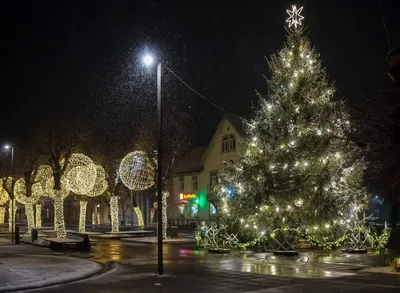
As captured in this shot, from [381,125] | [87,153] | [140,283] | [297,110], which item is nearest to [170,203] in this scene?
[87,153]

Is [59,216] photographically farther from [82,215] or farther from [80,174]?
[82,215]

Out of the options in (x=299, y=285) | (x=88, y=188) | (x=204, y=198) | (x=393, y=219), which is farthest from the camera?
(x=204, y=198)

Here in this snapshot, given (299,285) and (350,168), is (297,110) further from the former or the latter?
(299,285)

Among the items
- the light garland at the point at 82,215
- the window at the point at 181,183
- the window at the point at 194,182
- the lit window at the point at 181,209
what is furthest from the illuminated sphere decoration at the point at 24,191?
the lit window at the point at 181,209

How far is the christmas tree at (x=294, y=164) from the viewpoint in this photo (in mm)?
26266

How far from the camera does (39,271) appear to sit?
19266 millimetres

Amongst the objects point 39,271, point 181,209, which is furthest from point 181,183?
point 39,271

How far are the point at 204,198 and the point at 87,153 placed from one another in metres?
13.1

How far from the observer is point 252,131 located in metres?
28.1

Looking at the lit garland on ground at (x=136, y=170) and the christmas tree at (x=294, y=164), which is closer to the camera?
the christmas tree at (x=294, y=164)

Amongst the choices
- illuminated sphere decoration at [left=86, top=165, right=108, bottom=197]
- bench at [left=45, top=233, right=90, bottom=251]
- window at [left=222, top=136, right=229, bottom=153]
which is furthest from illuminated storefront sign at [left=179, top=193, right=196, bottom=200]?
bench at [left=45, top=233, right=90, bottom=251]

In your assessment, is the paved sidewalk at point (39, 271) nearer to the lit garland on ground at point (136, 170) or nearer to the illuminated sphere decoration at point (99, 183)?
the lit garland on ground at point (136, 170)

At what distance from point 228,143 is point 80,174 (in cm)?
1617

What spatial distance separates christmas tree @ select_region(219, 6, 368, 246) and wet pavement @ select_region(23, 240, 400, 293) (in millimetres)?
1865
